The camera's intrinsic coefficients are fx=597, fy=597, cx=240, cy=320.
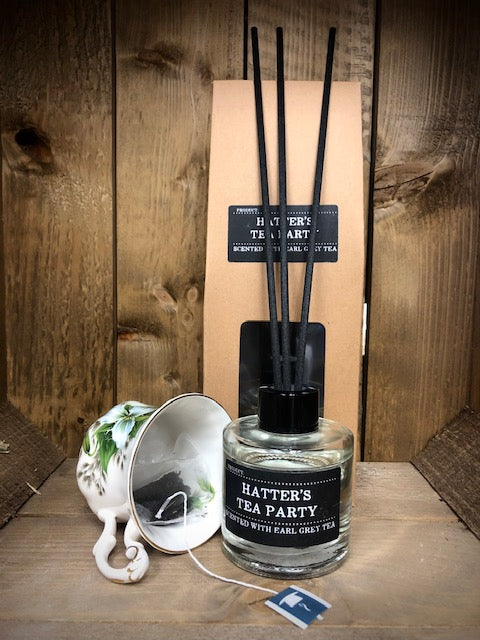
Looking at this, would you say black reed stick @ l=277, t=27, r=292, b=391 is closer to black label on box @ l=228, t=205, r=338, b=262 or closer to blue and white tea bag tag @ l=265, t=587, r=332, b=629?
black label on box @ l=228, t=205, r=338, b=262

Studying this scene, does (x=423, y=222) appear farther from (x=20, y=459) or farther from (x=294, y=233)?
(x=20, y=459)

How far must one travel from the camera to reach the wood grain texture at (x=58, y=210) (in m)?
0.82

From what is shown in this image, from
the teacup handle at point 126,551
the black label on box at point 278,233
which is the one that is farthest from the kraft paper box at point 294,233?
the teacup handle at point 126,551

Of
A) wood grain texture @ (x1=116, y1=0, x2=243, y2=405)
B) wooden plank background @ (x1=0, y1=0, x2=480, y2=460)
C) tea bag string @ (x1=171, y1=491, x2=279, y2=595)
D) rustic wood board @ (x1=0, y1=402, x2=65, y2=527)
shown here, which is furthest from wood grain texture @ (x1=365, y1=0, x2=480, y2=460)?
rustic wood board @ (x1=0, y1=402, x2=65, y2=527)

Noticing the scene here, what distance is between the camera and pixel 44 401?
87cm

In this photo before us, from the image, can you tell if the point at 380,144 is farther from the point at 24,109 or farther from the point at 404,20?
the point at 24,109

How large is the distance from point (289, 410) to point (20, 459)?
0.39m

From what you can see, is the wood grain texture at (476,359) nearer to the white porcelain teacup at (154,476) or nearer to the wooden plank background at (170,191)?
the wooden plank background at (170,191)

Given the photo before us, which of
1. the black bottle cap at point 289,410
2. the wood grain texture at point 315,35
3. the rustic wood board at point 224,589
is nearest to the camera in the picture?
the rustic wood board at point 224,589

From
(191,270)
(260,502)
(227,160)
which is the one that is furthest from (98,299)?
(260,502)

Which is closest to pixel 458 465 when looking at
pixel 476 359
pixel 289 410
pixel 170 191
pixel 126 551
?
pixel 476 359

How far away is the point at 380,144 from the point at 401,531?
51 centimetres

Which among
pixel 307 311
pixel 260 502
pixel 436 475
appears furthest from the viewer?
pixel 436 475

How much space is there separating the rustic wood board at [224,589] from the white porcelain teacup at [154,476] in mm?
23
